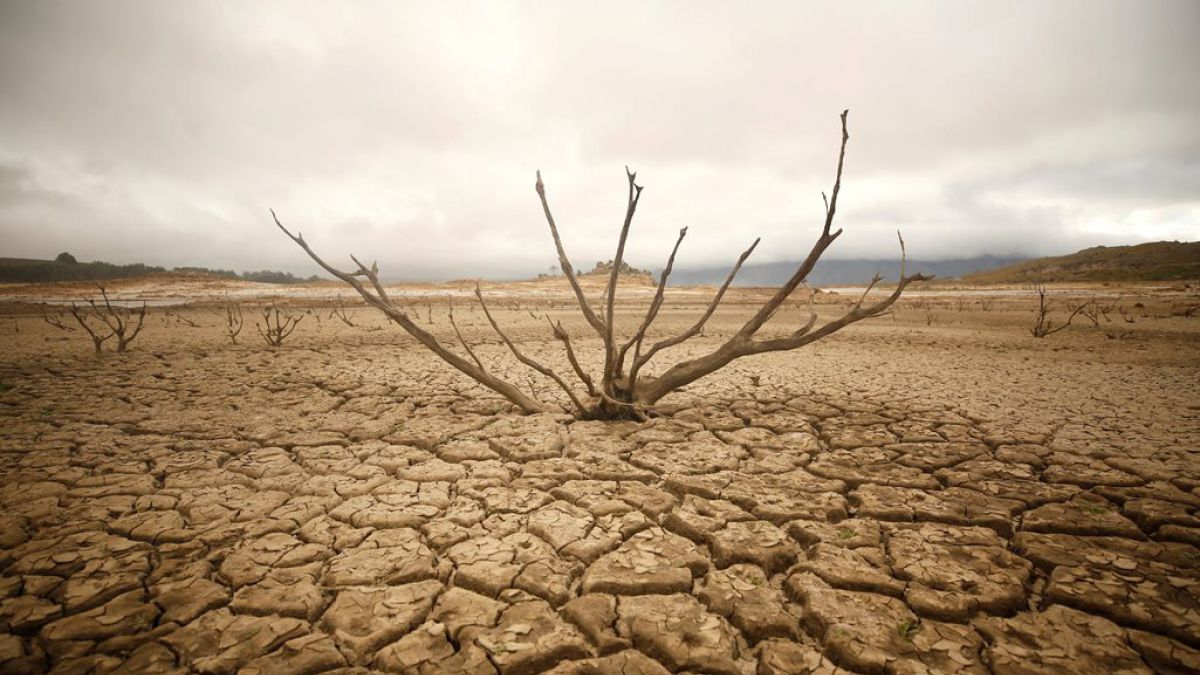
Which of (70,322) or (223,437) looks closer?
(223,437)

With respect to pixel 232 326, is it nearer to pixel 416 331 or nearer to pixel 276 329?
pixel 276 329

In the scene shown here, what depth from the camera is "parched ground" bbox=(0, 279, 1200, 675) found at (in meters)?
1.29

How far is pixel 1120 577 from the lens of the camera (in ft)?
4.98

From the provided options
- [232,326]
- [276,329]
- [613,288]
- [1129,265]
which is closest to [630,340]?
[613,288]

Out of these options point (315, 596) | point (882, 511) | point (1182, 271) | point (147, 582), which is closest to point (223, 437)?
point (147, 582)

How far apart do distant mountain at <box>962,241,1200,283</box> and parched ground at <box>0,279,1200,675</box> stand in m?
41.1

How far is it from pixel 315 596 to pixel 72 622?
657 mm

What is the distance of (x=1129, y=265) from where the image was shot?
40281 mm

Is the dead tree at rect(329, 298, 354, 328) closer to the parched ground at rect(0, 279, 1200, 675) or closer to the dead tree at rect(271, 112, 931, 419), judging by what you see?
the parched ground at rect(0, 279, 1200, 675)

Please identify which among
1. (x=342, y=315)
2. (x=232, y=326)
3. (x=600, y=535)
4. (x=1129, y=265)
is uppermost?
(x=1129, y=265)

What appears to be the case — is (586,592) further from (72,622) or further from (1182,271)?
(1182,271)

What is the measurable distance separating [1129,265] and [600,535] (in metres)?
63.0

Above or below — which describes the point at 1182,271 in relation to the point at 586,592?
above

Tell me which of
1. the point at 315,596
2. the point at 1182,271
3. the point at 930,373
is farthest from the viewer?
the point at 1182,271
